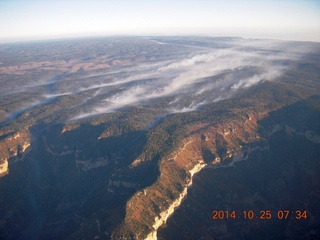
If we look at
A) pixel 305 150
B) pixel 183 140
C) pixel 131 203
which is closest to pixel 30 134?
pixel 183 140

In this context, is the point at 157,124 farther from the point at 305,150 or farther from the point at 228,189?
the point at 305,150
